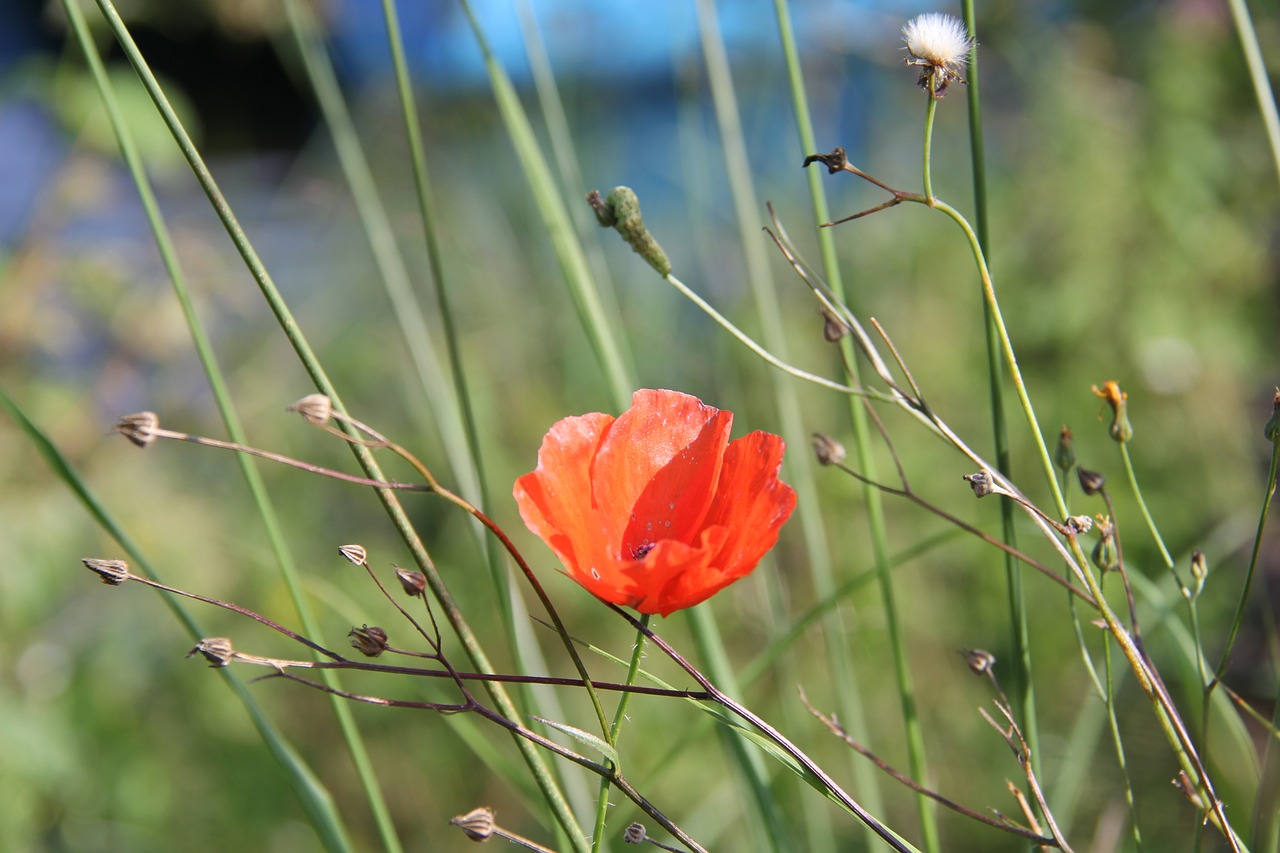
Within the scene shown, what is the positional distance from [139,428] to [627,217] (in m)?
0.15

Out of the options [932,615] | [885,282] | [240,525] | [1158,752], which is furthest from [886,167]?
[240,525]

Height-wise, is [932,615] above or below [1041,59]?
below

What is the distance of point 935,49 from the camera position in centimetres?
29

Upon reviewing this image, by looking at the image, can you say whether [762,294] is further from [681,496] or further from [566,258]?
[681,496]

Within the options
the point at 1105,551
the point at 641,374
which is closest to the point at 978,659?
the point at 1105,551

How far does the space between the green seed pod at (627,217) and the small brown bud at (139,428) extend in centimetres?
14

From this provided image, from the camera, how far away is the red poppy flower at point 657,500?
29 cm

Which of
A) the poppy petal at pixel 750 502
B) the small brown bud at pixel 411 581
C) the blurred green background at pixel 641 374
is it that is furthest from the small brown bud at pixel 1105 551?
the blurred green background at pixel 641 374

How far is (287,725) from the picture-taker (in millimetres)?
1297

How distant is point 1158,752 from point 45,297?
1425 mm

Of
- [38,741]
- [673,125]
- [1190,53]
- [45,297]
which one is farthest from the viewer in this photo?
[673,125]

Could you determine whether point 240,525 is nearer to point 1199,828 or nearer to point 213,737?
point 213,737

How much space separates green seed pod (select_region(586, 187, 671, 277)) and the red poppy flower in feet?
0.16

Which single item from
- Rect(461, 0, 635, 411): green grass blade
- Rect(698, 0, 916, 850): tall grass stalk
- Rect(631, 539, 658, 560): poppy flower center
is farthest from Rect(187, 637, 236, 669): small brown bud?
Rect(698, 0, 916, 850): tall grass stalk
